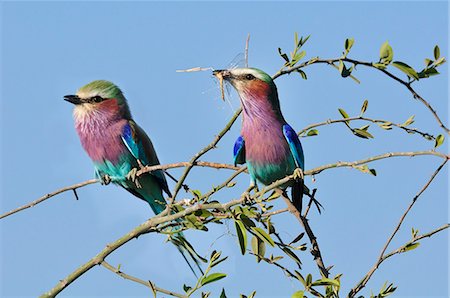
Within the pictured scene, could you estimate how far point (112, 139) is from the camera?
667 centimetres

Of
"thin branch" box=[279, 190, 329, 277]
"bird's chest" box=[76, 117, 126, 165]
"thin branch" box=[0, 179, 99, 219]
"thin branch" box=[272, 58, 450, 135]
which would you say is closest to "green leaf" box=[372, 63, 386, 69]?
"thin branch" box=[272, 58, 450, 135]

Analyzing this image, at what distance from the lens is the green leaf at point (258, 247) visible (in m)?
3.36

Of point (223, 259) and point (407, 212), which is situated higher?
point (407, 212)

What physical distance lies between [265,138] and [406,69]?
4.41 ft

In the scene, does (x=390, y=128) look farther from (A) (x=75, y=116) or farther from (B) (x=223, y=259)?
(A) (x=75, y=116)

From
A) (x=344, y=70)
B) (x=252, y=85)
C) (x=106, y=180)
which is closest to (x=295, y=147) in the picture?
(x=252, y=85)

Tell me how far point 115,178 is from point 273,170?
2.12 m

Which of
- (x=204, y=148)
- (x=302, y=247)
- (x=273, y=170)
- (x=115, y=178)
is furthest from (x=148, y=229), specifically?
(x=115, y=178)

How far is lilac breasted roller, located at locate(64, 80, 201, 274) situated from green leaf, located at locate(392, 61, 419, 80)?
128 inches

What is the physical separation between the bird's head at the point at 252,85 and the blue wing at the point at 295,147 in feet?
0.73

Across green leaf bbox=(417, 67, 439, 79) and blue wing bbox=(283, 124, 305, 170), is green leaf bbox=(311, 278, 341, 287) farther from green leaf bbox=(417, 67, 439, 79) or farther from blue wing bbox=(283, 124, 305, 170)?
blue wing bbox=(283, 124, 305, 170)

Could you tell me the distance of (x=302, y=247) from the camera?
11.4 ft

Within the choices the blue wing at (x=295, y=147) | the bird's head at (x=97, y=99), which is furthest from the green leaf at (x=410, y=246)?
the bird's head at (x=97, y=99)

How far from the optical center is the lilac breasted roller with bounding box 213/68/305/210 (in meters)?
4.70
